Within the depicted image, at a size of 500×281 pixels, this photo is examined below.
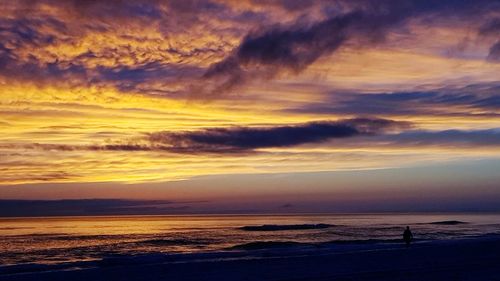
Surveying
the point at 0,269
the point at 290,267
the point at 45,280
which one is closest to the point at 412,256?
A: the point at 290,267

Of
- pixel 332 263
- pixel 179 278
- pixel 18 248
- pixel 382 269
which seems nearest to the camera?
pixel 179 278

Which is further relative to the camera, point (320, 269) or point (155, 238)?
point (155, 238)

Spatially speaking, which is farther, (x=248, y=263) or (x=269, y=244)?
(x=269, y=244)

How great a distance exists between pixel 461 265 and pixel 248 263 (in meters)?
10.2

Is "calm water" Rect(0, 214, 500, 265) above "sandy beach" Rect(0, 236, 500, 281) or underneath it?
underneath

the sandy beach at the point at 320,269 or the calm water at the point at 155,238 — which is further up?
the sandy beach at the point at 320,269

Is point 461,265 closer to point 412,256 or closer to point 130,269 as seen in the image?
point 412,256

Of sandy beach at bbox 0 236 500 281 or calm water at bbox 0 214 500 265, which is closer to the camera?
sandy beach at bbox 0 236 500 281

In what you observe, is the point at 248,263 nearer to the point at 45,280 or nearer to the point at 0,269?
the point at 45,280

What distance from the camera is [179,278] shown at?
21.2m

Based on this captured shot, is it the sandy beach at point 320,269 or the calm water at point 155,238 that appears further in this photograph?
the calm water at point 155,238

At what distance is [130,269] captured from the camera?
24391mm

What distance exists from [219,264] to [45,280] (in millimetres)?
8306

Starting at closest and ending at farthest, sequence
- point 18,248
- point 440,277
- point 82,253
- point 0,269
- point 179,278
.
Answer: point 440,277 < point 179,278 < point 0,269 < point 82,253 < point 18,248
